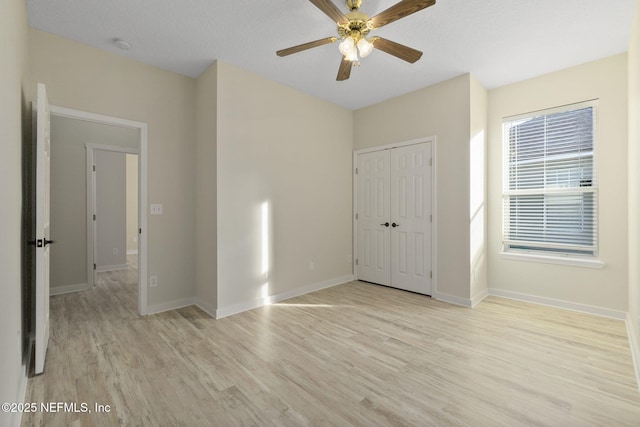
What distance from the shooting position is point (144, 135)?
131 inches

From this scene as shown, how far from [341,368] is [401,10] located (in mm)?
2601

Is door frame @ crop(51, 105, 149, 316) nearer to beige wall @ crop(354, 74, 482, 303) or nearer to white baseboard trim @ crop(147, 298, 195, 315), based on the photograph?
white baseboard trim @ crop(147, 298, 195, 315)

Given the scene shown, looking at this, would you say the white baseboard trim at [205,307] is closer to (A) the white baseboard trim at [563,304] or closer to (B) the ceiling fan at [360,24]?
(B) the ceiling fan at [360,24]

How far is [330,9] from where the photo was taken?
2.01m

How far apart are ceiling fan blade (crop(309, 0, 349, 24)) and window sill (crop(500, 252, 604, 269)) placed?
3480 mm

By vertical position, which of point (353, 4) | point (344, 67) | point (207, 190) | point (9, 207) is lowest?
point (9, 207)

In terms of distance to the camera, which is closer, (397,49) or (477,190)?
(397,49)

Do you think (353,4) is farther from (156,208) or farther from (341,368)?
(156,208)

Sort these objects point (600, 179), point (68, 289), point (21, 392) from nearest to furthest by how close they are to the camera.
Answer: point (21, 392), point (600, 179), point (68, 289)

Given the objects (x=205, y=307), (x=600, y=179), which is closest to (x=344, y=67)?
(x=205, y=307)

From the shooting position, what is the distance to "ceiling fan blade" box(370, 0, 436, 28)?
1.92m

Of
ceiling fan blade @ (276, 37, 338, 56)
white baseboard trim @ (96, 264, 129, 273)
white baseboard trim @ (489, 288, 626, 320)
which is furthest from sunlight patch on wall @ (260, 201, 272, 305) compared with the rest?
white baseboard trim @ (96, 264, 129, 273)

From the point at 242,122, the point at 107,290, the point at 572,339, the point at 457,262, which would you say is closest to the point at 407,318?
the point at 457,262

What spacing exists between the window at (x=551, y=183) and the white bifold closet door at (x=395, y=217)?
108 cm
